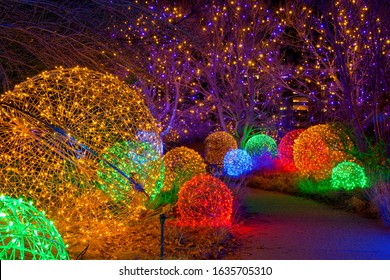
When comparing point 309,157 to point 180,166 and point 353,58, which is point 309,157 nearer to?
point 353,58

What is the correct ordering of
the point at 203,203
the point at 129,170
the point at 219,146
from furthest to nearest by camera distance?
the point at 219,146
the point at 203,203
the point at 129,170

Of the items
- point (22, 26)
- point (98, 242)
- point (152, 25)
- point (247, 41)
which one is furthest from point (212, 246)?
point (247, 41)

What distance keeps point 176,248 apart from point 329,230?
3181mm

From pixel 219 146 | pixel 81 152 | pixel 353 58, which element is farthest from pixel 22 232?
pixel 219 146

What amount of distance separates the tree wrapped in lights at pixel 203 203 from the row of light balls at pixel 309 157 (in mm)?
4779

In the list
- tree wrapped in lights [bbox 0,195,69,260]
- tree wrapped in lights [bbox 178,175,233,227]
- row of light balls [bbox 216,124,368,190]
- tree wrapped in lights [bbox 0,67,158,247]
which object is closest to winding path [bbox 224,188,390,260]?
tree wrapped in lights [bbox 178,175,233,227]

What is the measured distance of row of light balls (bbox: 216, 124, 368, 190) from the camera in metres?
13.1

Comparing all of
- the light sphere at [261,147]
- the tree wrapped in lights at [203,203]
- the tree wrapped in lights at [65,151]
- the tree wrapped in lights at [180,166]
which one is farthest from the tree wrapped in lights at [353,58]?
the tree wrapped in lights at [65,151]

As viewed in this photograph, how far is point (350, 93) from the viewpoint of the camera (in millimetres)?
14078

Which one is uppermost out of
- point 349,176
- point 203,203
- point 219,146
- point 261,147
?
point 219,146

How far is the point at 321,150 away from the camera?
1490cm

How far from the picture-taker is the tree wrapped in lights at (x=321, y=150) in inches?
568

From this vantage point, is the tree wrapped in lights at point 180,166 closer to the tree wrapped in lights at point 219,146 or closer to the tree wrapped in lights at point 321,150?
the tree wrapped in lights at point 321,150

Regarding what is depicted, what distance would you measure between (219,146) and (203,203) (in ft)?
35.5
